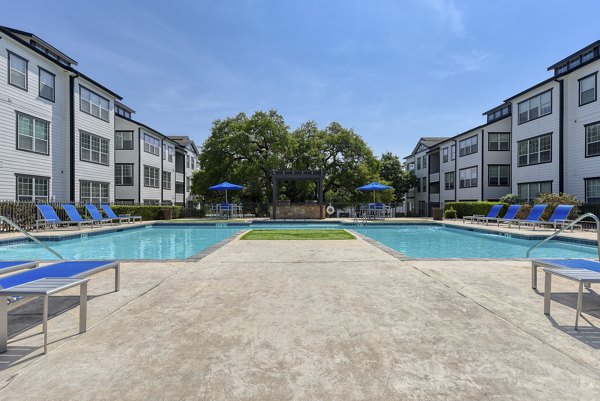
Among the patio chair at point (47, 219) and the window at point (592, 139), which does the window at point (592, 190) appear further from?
the patio chair at point (47, 219)

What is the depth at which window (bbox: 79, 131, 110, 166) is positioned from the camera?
2061cm

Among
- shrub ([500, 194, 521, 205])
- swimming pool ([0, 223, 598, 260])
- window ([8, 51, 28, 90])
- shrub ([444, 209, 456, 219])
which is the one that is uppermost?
window ([8, 51, 28, 90])

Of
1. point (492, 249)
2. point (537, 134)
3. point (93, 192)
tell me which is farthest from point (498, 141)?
point (93, 192)

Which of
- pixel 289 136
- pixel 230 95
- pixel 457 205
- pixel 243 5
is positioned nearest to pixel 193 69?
pixel 230 95

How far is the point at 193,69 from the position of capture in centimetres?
1844

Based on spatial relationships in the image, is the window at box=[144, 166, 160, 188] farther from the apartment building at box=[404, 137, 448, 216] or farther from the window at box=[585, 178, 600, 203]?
the window at box=[585, 178, 600, 203]

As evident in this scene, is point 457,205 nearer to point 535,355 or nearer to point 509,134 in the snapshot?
point 509,134

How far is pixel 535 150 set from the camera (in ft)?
72.4

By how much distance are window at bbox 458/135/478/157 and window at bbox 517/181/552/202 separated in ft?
20.9

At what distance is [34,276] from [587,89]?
25.9m

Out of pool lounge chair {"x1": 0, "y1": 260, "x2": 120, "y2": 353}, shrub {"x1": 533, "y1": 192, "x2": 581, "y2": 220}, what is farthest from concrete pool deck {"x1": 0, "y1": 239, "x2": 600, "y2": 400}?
shrub {"x1": 533, "y1": 192, "x2": 581, "y2": 220}

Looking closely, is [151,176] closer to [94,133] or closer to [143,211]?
[94,133]

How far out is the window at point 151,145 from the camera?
28.6 meters

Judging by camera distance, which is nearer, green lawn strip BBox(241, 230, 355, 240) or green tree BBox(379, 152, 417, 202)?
green lawn strip BBox(241, 230, 355, 240)
